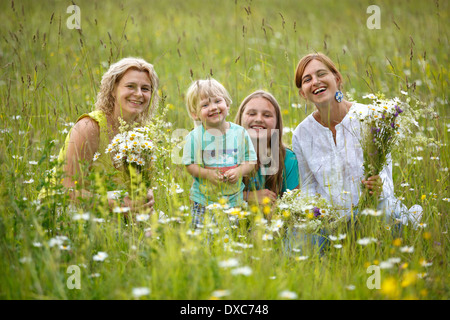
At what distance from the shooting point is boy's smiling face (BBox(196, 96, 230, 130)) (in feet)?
10.9

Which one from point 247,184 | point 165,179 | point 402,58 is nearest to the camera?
point 165,179

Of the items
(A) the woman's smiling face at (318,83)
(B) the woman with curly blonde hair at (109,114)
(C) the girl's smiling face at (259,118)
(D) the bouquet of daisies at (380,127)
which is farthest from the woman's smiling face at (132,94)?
(D) the bouquet of daisies at (380,127)

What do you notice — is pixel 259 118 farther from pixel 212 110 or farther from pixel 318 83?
pixel 318 83

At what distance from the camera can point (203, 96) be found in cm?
335

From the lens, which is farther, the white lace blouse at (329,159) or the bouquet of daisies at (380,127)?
the white lace blouse at (329,159)

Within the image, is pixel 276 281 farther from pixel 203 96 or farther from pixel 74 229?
pixel 203 96

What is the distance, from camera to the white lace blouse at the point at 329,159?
3285 millimetres

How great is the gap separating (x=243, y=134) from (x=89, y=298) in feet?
5.83

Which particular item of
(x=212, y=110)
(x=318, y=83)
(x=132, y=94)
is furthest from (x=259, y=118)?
(x=132, y=94)

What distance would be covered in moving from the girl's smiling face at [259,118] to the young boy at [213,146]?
Result: 0.57 ft

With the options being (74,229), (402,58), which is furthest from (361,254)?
(402,58)

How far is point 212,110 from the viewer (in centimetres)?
334

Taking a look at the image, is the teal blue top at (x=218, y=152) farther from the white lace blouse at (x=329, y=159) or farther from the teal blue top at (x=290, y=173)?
the white lace blouse at (x=329, y=159)

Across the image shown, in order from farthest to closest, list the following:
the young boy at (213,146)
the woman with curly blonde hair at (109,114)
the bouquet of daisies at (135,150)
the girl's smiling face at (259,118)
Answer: the girl's smiling face at (259,118)
the young boy at (213,146)
the woman with curly blonde hair at (109,114)
the bouquet of daisies at (135,150)
